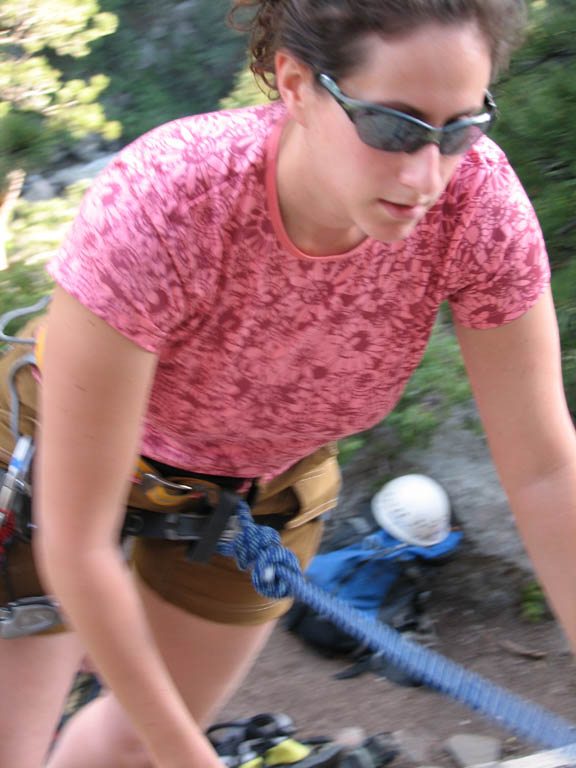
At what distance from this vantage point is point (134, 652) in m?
1.10

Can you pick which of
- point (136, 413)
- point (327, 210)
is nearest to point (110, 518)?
point (136, 413)

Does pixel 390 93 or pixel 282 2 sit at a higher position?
pixel 282 2

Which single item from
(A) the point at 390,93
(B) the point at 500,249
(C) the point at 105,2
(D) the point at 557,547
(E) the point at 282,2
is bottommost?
(D) the point at 557,547

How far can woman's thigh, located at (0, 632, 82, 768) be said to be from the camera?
159cm

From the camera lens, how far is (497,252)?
1.13 metres

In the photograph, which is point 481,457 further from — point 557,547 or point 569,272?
point 557,547

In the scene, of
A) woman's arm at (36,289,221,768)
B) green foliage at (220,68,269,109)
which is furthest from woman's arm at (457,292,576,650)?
green foliage at (220,68,269,109)

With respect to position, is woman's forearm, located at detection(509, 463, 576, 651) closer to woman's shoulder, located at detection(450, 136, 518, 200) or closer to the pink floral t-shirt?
the pink floral t-shirt

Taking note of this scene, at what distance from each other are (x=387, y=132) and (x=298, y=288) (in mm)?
253

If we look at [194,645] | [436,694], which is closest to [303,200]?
[194,645]

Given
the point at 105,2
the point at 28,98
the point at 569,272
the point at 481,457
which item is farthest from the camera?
the point at 105,2

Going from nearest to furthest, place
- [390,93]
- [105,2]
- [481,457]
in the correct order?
[390,93] → [481,457] → [105,2]

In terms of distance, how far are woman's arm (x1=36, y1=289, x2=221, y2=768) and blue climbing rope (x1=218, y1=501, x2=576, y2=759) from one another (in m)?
0.35

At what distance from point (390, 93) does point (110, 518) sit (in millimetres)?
576
